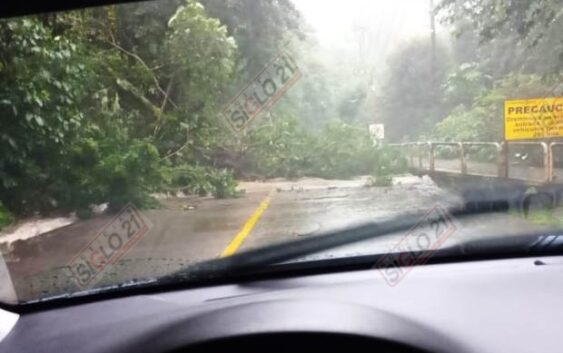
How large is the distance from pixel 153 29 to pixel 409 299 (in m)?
2.49

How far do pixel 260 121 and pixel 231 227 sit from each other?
0.78m

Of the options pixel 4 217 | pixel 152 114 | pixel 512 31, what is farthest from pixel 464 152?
pixel 4 217

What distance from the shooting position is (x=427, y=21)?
4.68 m

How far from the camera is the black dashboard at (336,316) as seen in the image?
7.58 feet

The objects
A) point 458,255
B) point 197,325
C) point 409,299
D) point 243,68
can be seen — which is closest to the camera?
point 197,325

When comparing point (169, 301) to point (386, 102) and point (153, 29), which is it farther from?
point (386, 102)

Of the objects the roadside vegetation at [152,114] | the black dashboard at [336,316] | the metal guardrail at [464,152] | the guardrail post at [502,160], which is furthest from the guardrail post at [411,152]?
the black dashboard at [336,316]

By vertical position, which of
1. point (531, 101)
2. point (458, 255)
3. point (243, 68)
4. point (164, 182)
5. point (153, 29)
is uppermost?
point (153, 29)

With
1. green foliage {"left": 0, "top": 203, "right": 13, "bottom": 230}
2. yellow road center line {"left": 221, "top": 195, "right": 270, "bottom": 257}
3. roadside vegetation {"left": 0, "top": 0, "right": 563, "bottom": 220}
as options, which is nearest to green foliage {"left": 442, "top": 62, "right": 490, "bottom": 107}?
roadside vegetation {"left": 0, "top": 0, "right": 563, "bottom": 220}

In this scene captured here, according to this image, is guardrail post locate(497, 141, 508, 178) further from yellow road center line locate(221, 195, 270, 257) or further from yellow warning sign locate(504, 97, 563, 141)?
yellow road center line locate(221, 195, 270, 257)

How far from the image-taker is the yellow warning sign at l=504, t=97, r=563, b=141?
14.5ft

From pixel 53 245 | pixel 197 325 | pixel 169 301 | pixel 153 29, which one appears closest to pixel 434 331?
pixel 197 325

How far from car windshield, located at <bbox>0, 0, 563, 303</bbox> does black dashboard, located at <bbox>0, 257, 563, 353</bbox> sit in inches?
25.9

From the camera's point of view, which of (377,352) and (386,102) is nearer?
(377,352)
